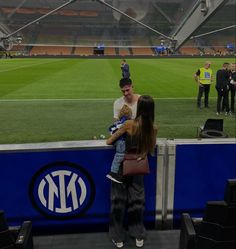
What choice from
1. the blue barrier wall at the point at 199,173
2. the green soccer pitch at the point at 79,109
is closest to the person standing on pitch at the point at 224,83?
the green soccer pitch at the point at 79,109

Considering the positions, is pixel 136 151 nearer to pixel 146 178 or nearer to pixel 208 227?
pixel 146 178

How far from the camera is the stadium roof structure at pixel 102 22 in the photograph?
87875 mm

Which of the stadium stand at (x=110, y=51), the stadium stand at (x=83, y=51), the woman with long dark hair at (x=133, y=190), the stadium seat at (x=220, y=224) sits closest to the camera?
the stadium seat at (x=220, y=224)

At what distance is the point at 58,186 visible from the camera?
430cm

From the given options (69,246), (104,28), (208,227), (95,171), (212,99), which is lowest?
(69,246)

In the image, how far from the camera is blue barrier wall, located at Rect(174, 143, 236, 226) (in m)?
4.40

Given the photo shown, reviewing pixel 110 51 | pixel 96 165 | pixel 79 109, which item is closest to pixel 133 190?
pixel 96 165

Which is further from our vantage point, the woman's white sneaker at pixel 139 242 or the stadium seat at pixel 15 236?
the woman's white sneaker at pixel 139 242

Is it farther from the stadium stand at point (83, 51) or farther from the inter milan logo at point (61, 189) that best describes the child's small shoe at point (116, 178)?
the stadium stand at point (83, 51)

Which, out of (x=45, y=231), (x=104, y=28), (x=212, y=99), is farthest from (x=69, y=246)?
(x=104, y=28)

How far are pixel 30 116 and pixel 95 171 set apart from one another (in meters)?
9.44

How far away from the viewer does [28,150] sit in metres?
4.21

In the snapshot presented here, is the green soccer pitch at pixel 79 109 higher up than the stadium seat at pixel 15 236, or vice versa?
the green soccer pitch at pixel 79 109

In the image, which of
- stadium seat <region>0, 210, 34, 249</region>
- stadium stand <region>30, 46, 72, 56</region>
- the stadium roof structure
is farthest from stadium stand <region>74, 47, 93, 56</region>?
stadium seat <region>0, 210, 34, 249</region>
